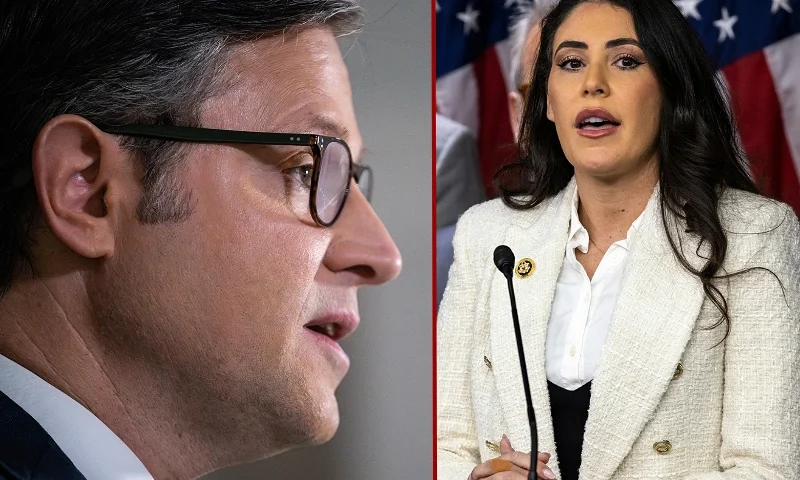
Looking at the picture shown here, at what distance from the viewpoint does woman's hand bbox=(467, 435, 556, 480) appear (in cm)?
190

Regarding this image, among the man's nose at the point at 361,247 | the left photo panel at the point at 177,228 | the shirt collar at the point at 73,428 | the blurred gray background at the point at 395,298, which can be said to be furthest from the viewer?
the blurred gray background at the point at 395,298

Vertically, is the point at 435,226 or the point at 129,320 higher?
the point at 435,226

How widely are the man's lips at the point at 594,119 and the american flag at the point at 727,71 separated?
0.60ft

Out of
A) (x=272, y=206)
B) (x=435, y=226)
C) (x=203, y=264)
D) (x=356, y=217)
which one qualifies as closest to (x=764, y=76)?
(x=435, y=226)

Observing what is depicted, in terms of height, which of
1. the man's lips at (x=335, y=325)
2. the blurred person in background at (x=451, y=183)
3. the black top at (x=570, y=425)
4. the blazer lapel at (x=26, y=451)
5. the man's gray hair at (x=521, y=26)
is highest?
the man's gray hair at (x=521, y=26)

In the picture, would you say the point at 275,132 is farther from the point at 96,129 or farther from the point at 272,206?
the point at 96,129

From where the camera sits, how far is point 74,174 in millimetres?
1843

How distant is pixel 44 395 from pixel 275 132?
647mm

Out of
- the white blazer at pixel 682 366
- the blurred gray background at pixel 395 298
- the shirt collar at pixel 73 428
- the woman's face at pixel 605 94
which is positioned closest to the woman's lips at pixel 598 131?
the woman's face at pixel 605 94

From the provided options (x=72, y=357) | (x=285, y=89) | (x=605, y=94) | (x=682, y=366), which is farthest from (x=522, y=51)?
(x=72, y=357)

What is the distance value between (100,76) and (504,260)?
2.77 feet

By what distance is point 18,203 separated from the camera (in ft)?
6.11

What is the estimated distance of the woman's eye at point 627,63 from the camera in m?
1.88

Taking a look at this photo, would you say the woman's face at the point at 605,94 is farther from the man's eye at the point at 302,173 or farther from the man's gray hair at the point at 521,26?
the man's eye at the point at 302,173
